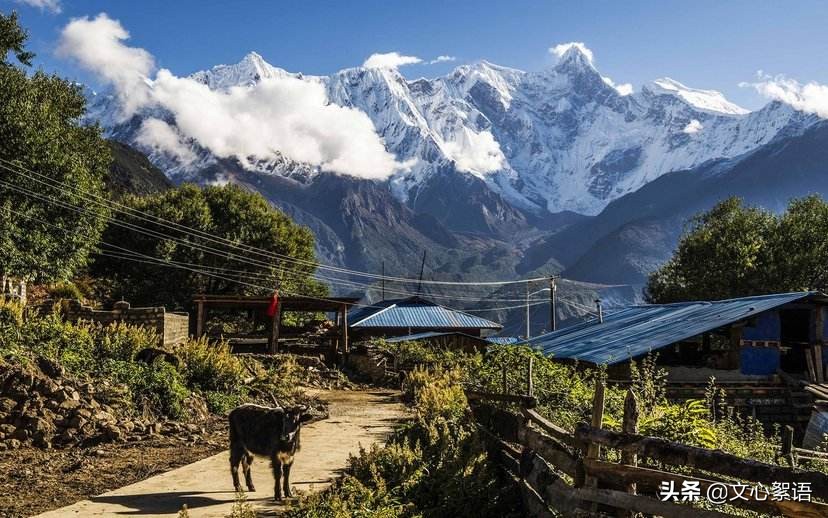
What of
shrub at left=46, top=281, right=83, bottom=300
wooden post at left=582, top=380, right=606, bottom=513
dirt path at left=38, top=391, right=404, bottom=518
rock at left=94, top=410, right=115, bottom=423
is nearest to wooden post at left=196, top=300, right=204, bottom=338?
shrub at left=46, top=281, right=83, bottom=300

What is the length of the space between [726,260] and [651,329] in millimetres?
28150

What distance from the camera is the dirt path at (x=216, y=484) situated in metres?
8.85

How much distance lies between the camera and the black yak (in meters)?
9.58

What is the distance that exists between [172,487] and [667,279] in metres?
51.1

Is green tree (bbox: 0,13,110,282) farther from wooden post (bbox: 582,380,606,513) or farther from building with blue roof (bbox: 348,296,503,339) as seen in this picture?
wooden post (bbox: 582,380,606,513)

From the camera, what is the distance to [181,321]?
91.2 ft

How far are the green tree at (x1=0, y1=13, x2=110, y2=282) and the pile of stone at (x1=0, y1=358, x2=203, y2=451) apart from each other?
17326 millimetres

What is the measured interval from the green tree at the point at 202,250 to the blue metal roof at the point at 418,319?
7.13 metres

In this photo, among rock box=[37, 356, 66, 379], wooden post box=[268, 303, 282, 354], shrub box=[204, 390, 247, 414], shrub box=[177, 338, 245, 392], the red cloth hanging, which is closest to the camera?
rock box=[37, 356, 66, 379]

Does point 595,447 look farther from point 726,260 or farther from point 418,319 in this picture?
point 418,319

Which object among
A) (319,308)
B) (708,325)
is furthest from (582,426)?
(319,308)

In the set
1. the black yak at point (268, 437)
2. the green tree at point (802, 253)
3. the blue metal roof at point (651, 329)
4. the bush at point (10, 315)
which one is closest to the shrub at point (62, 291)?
the bush at point (10, 315)

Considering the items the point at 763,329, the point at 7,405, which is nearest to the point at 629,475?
the point at 7,405

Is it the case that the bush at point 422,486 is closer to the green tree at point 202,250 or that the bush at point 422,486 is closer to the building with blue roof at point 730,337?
the building with blue roof at point 730,337
